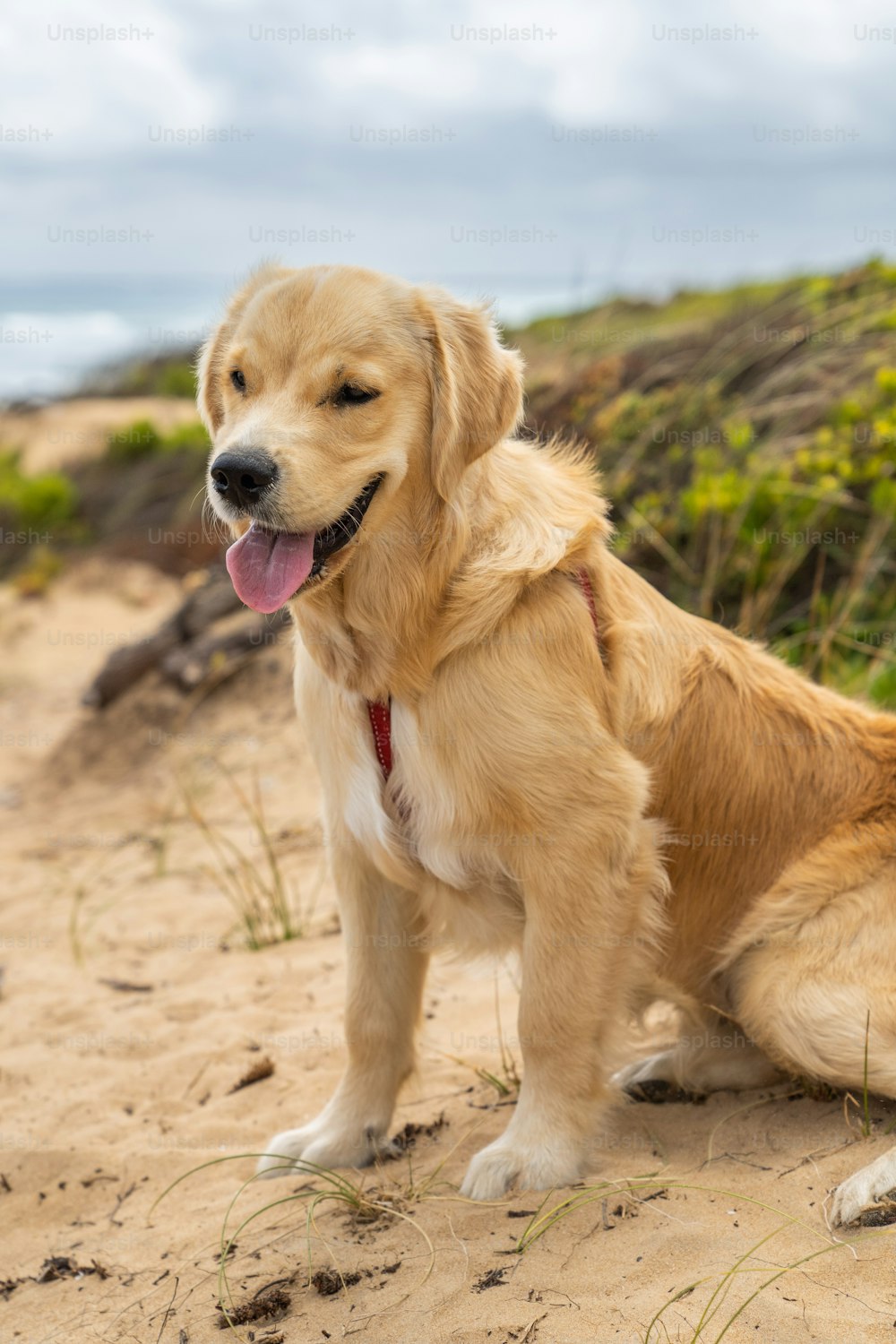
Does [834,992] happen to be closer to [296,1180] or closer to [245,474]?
[296,1180]

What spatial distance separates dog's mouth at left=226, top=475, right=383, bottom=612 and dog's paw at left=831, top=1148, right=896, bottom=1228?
1860 millimetres

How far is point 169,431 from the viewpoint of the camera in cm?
1586

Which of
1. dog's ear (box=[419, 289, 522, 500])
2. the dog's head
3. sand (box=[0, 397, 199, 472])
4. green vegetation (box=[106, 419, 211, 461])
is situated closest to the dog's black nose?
the dog's head

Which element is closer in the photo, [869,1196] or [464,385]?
[869,1196]

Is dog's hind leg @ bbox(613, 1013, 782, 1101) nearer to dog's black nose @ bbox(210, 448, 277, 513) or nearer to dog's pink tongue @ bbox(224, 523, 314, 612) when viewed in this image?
dog's pink tongue @ bbox(224, 523, 314, 612)

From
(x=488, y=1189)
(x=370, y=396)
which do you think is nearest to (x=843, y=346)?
(x=370, y=396)

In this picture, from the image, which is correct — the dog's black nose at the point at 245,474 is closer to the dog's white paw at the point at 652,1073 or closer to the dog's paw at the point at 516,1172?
the dog's paw at the point at 516,1172

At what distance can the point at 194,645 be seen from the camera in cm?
760

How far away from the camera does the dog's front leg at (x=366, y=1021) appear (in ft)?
10.8

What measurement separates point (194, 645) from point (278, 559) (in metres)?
4.99

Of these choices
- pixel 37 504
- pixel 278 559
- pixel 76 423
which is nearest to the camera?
pixel 278 559

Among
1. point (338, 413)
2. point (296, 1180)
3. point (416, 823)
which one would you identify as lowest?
point (296, 1180)

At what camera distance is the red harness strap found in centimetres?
300

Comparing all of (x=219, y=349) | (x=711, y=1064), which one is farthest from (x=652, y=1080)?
(x=219, y=349)
